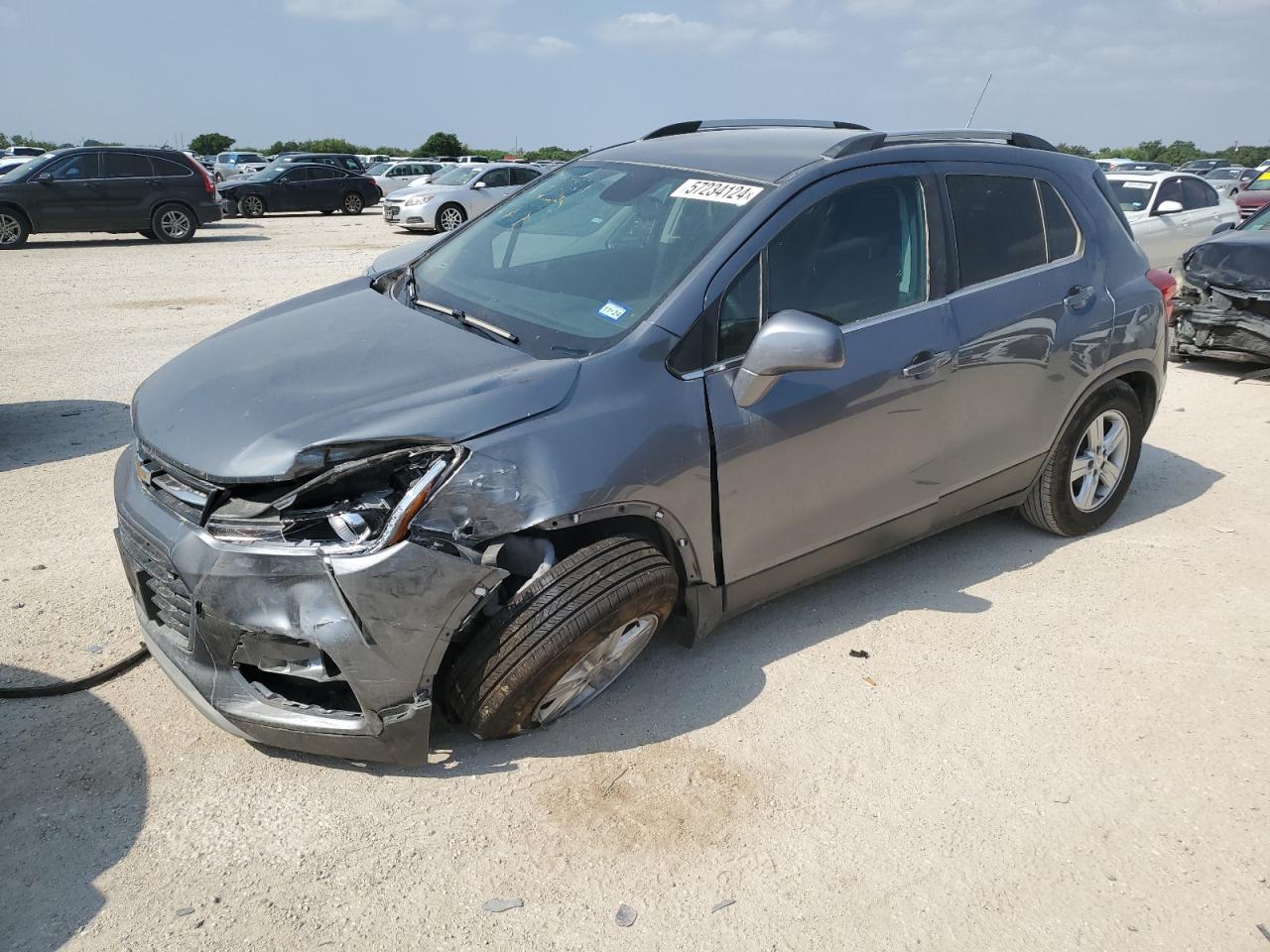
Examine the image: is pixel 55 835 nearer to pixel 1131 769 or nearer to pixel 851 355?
pixel 851 355

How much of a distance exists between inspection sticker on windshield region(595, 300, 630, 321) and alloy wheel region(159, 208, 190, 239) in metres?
16.8

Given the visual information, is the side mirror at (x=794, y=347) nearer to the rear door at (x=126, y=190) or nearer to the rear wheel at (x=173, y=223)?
the rear door at (x=126, y=190)

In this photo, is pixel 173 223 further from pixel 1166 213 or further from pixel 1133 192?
pixel 1166 213

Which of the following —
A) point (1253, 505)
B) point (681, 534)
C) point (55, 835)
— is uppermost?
point (681, 534)

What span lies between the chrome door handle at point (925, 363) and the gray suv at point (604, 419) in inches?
0.9

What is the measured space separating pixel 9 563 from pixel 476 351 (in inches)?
104

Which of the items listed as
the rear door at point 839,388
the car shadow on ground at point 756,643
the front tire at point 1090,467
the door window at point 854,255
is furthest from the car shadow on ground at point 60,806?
the front tire at point 1090,467

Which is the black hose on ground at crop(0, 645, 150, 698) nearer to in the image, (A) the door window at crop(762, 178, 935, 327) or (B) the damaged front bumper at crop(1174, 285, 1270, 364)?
(A) the door window at crop(762, 178, 935, 327)

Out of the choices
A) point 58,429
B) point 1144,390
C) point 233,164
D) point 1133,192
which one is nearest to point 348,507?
point 1144,390

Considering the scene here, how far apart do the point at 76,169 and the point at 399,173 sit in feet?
53.7

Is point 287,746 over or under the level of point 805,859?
over

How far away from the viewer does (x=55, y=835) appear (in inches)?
108

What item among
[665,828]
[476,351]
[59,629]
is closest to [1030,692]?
[665,828]

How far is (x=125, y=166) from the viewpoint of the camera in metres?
16.7
